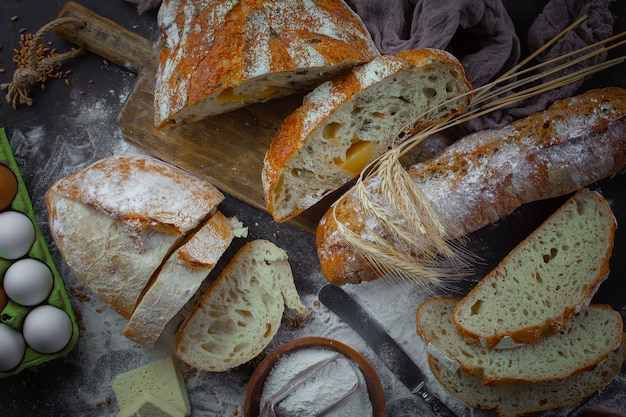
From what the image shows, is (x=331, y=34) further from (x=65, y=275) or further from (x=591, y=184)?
(x=65, y=275)

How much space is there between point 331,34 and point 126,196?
1.13 metres

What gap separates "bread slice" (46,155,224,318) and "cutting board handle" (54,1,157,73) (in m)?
0.59

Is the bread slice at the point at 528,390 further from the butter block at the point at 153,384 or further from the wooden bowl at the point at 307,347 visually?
the butter block at the point at 153,384

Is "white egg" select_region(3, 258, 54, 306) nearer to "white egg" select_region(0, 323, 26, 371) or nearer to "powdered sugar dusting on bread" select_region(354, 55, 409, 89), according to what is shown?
"white egg" select_region(0, 323, 26, 371)

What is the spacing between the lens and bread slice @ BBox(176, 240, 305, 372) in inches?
99.3

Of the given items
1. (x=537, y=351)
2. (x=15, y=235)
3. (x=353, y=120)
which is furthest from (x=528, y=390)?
(x=15, y=235)

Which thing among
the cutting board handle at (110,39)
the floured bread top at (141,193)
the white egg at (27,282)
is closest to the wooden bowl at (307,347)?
the floured bread top at (141,193)

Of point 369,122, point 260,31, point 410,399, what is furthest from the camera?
point 410,399

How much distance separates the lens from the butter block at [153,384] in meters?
2.57

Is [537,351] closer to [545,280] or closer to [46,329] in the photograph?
[545,280]

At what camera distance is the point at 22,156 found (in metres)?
2.67

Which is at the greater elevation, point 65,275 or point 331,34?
point 331,34

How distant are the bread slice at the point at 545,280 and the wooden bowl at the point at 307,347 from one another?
48 centimetres

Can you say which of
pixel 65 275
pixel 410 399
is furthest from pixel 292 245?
pixel 65 275
